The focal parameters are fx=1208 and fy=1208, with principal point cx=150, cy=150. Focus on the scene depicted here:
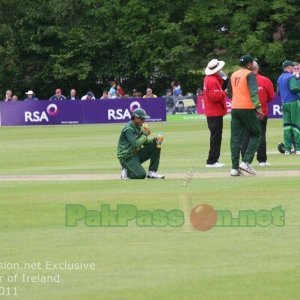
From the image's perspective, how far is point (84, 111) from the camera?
150 feet

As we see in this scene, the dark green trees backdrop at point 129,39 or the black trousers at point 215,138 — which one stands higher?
the dark green trees backdrop at point 129,39

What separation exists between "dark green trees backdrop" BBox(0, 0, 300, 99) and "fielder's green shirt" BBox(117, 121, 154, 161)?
4213cm

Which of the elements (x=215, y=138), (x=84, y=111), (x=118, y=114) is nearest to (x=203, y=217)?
(x=215, y=138)

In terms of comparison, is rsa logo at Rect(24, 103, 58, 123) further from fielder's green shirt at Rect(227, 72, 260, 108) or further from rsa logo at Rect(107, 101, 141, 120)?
fielder's green shirt at Rect(227, 72, 260, 108)

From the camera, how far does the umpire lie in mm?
18484

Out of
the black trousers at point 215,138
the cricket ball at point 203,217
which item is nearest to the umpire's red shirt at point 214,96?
the black trousers at point 215,138

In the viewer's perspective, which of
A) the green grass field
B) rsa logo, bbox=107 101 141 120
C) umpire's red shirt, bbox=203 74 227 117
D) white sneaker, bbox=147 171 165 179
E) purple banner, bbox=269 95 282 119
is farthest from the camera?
rsa logo, bbox=107 101 141 120

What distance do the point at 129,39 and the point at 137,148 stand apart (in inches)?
1717

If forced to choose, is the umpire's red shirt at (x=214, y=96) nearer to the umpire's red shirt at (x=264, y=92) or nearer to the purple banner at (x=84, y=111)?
the umpire's red shirt at (x=264, y=92)

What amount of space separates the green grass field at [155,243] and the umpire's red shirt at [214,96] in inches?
44.0

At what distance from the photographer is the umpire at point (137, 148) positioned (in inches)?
728

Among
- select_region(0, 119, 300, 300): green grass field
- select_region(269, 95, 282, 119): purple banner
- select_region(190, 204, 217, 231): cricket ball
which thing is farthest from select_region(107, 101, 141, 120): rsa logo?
select_region(190, 204, 217, 231): cricket ball

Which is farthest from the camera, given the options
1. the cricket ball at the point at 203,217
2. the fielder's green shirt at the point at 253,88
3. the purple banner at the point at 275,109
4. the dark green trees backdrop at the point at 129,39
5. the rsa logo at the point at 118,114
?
the dark green trees backdrop at the point at 129,39

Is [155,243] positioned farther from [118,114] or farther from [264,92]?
[118,114]
